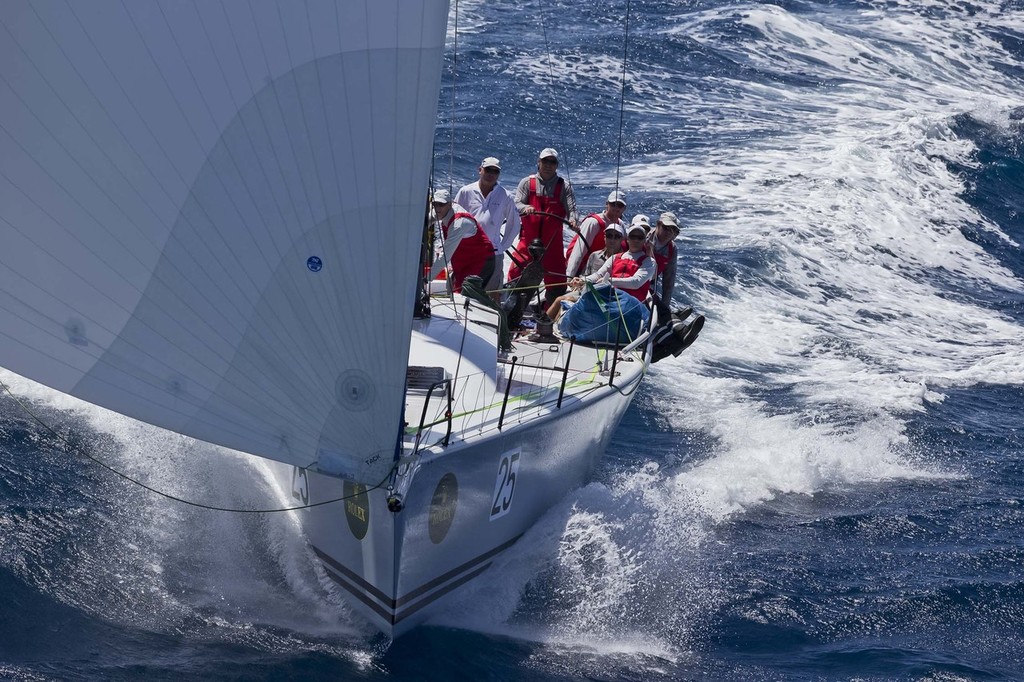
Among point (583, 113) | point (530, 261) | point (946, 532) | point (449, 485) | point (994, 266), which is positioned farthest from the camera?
point (583, 113)

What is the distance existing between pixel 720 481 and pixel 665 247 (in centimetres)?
220

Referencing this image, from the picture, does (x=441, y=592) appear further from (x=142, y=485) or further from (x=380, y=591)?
(x=142, y=485)

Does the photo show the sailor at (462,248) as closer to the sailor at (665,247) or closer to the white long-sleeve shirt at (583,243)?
the white long-sleeve shirt at (583,243)

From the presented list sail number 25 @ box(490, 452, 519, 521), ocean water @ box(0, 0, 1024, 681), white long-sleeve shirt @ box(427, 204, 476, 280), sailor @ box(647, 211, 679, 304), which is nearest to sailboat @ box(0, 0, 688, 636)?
sail number 25 @ box(490, 452, 519, 521)

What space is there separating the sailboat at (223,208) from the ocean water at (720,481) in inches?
79.7

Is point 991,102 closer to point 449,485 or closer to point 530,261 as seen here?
point 530,261

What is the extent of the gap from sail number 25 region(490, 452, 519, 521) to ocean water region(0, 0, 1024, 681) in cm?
57

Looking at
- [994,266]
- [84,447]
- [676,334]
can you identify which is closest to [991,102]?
[994,266]

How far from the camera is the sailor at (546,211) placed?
38.8 feet

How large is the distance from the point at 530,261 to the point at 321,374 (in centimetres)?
493

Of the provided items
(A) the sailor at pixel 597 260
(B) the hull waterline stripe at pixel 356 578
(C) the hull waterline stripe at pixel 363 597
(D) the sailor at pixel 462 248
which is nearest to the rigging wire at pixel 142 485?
(B) the hull waterline stripe at pixel 356 578

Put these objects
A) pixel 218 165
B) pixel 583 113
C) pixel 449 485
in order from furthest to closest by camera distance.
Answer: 1. pixel 583 113
2. pixel 449 485
3. pixel 218 165

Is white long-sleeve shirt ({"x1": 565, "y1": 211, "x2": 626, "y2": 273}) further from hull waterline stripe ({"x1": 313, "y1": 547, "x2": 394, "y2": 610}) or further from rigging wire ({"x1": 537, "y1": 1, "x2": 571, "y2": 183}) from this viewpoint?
rigging wire ({"x1": 537, "y1": 1, "x2": 571, "y2": 183})

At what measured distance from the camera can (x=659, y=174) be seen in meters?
19.4
